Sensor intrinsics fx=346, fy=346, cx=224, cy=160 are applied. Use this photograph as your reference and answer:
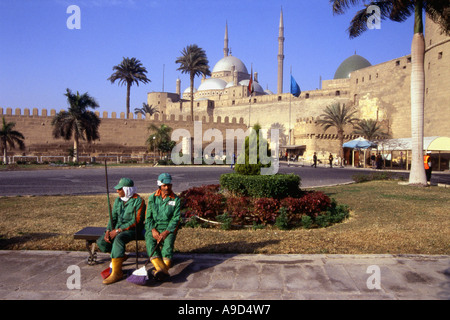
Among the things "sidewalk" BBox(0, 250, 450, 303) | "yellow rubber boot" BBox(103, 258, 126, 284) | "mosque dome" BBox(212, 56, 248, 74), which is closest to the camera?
"sidewalk" BBox(0, 250, 450, 303)

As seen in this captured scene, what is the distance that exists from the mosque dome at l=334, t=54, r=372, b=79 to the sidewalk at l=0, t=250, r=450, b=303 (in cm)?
5755

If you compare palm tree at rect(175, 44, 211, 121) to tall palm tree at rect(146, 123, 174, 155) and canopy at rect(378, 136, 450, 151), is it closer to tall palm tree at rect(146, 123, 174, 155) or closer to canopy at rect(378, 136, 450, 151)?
tall palm tree at rect(146, 123, 174, 155)

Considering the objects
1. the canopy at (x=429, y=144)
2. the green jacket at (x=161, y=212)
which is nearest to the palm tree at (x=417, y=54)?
the green jacket at (x=161, y=212)

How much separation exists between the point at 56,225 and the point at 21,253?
1.99 meters

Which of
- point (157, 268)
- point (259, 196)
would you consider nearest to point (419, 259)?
point (157, 268)

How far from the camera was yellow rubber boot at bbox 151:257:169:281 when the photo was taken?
387cm

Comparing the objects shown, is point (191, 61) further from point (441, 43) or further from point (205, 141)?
point (441, 43)

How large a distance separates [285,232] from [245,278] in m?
2.66

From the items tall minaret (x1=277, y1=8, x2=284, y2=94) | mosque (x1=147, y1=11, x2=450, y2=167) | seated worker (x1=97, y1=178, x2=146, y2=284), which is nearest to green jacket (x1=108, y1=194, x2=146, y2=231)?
seated worker (x1=97, y1=178, x2=146, y2=284)

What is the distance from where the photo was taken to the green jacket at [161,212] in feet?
13.9

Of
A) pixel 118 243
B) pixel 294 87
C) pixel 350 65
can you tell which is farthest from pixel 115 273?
pixel 350 65
